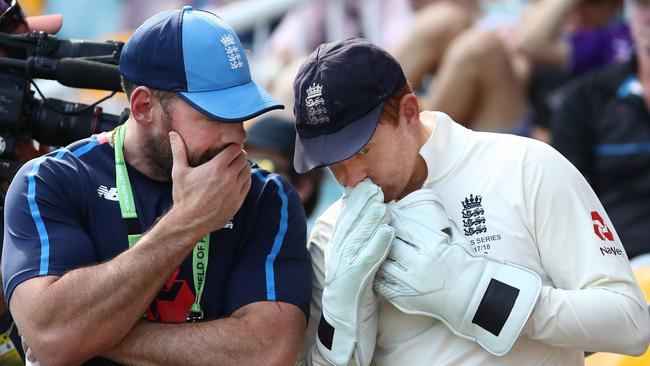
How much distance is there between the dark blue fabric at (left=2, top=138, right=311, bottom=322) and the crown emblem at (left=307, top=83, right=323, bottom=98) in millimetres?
437

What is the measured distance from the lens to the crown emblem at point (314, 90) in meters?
3.39

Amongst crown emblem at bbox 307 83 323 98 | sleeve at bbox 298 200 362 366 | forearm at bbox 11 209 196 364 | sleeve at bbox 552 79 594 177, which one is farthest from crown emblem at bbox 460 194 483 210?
sleeve at bbox 552 79 594 177

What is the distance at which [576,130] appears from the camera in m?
5.96

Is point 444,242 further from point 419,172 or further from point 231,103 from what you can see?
point 231,103

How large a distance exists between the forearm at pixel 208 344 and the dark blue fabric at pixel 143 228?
9 cm

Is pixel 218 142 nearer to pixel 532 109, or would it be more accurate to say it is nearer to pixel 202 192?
pixel 202 192

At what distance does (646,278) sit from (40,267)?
7.30 feet

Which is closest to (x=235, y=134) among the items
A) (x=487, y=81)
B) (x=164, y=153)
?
(x=164, y=153)

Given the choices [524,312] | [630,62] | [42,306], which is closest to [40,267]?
[42,306]

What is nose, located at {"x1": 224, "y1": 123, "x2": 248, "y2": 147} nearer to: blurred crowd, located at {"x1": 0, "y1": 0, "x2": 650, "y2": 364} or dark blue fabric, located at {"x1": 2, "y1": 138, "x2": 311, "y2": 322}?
dark blue fabric, located at {"x1": 2, "y1": 138, "x2": 311, "y2": 322}

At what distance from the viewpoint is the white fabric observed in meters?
3.24

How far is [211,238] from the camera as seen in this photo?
3.62 metres

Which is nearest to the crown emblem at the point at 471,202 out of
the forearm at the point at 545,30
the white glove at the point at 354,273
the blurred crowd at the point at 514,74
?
the white glove at the point at 354,273

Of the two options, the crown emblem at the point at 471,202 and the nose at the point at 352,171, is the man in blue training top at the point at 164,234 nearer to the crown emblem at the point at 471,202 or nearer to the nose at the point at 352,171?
the nose at the point at 352,171
